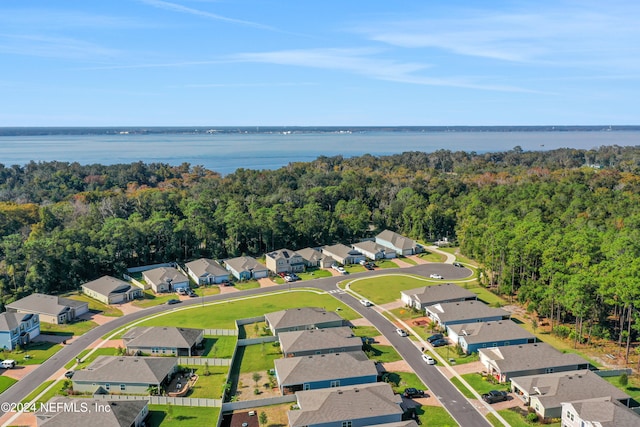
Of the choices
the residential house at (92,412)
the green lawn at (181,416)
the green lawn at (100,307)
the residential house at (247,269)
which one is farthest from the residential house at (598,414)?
the green lawn at (100,307)

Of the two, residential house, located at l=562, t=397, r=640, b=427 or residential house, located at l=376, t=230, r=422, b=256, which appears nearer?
residential house, located at l=562, t=397, r=640, b=427

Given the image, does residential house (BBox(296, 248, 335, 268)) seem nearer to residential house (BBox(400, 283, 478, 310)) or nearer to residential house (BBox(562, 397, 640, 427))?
residential house (BBox(400, 283, 478, 310))

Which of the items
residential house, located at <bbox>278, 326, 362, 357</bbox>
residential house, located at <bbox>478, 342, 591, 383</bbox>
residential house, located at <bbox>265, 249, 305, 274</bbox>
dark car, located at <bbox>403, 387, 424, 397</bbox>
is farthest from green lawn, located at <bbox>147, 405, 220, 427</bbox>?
residential house, located at <bbox>265, 249, 305, 274</bbox>

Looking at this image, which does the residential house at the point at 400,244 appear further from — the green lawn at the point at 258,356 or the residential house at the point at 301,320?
the green lawn at the point at 258,356

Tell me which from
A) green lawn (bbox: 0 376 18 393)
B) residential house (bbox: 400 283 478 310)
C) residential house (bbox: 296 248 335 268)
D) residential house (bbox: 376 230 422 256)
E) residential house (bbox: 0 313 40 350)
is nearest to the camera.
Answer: green lawn (bbox: 0 376 18 393)

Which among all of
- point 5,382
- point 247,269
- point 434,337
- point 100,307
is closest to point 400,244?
point 247,269

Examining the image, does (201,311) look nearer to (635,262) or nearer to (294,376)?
(294,376)

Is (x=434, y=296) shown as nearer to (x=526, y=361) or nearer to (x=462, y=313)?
(x=462, y=313)
